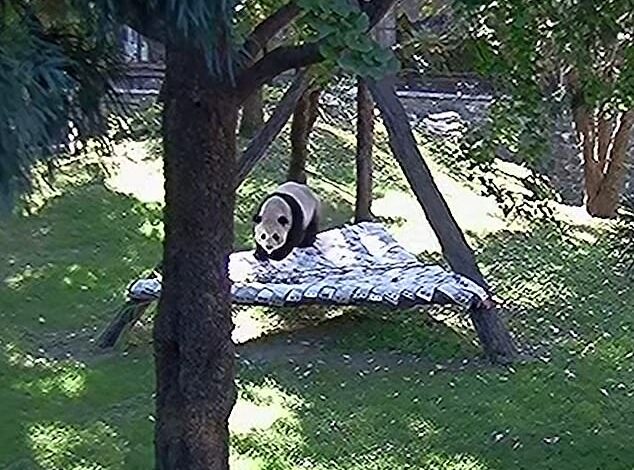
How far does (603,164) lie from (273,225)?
14.2 feet

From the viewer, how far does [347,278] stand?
565cm

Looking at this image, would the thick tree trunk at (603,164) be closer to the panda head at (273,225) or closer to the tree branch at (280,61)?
the panda head at (273,225)

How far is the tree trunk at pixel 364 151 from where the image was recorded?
7.11m

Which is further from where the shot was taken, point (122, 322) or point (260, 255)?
point (260, 255)

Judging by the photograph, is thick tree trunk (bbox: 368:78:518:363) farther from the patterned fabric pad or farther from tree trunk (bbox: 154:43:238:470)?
tree trunk (bbox: 154:43:238:470)

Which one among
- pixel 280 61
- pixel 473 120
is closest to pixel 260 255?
pixel 280 61

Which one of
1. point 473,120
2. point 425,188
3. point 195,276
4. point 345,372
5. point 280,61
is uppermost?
point 280,61

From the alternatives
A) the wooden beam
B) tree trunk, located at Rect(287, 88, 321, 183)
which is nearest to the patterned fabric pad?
the wooden beam

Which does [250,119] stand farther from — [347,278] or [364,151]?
[347,278]

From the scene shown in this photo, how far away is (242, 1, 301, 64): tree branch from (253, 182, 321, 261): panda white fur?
153 inches

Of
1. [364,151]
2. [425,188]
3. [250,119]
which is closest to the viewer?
[425,188]

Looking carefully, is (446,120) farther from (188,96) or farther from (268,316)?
(188,96)

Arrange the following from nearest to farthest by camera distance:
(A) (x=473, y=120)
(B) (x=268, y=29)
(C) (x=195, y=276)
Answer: (B) (x=268, y=29)
(C) (x=195, y=276)
(A) (x=473, y=120)

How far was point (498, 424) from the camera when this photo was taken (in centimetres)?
440
